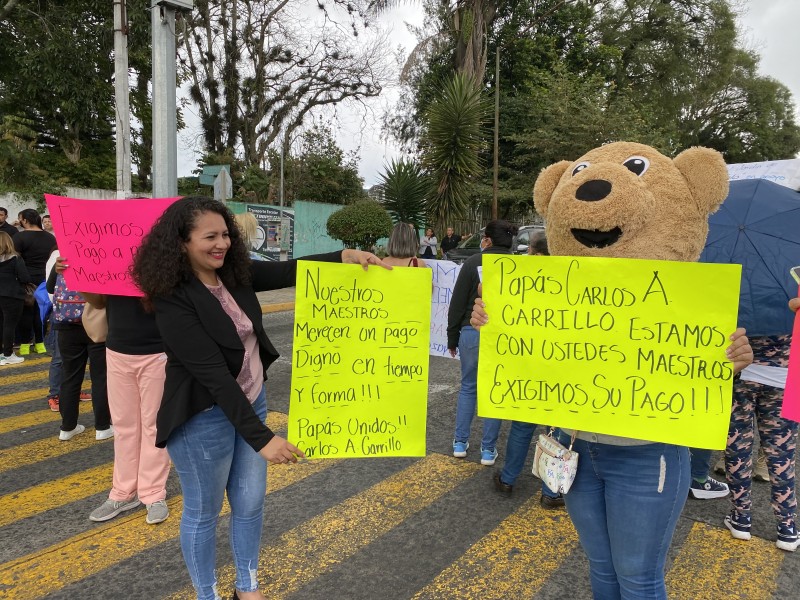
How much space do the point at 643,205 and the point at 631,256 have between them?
19cm

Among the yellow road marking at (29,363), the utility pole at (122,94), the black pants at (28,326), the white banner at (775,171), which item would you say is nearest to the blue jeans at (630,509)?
the white banner at (775,171)

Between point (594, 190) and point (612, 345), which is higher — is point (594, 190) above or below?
above

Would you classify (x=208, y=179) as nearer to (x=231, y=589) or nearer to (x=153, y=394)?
(x=153, y=394)

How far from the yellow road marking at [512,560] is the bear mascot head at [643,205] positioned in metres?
1.73

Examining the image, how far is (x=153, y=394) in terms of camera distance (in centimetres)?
332

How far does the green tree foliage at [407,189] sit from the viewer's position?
1393 cm

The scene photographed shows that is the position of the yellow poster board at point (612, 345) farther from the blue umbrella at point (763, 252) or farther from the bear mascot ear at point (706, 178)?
the blue umbrella at point (763, 252)

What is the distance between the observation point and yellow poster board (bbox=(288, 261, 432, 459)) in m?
2.63

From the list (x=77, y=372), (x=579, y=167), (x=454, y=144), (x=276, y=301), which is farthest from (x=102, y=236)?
(x=454, y=144)

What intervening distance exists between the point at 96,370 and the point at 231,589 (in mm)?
2360

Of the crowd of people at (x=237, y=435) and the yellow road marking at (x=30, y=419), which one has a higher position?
the crowd of people at (x=237, y=435)

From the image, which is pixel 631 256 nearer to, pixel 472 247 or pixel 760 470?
pixel 760 470

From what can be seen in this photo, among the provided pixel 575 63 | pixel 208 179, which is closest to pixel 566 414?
pixel 208 179

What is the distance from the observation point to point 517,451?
375 centimetres
